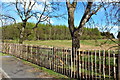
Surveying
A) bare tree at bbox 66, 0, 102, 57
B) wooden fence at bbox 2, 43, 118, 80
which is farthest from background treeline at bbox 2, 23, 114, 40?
wooden fence at bbox 2, 43, 118, 80

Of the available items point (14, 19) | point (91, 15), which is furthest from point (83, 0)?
point (14, 19)

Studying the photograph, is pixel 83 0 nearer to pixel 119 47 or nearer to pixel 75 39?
pixel 75 39

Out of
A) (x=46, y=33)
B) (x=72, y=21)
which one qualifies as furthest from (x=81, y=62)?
(x=46, y=33)

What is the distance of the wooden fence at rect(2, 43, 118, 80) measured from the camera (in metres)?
4.80

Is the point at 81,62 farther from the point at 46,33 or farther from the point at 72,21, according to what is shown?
the point at 46,33

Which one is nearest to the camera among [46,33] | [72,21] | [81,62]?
[81,62]

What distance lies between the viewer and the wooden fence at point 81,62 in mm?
4801

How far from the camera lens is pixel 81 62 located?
225 inches

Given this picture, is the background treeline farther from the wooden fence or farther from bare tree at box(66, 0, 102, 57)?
the wooden fence

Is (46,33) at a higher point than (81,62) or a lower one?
higher

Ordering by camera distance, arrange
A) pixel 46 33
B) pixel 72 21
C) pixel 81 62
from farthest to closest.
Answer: pixel 46 33 → pixel 72 21 → pixel 81 62

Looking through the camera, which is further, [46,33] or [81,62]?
[46,33]

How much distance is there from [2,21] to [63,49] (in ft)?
45.5

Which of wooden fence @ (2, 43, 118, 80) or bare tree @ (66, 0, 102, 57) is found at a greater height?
bare tree @ (66, 0, 102, 57)
